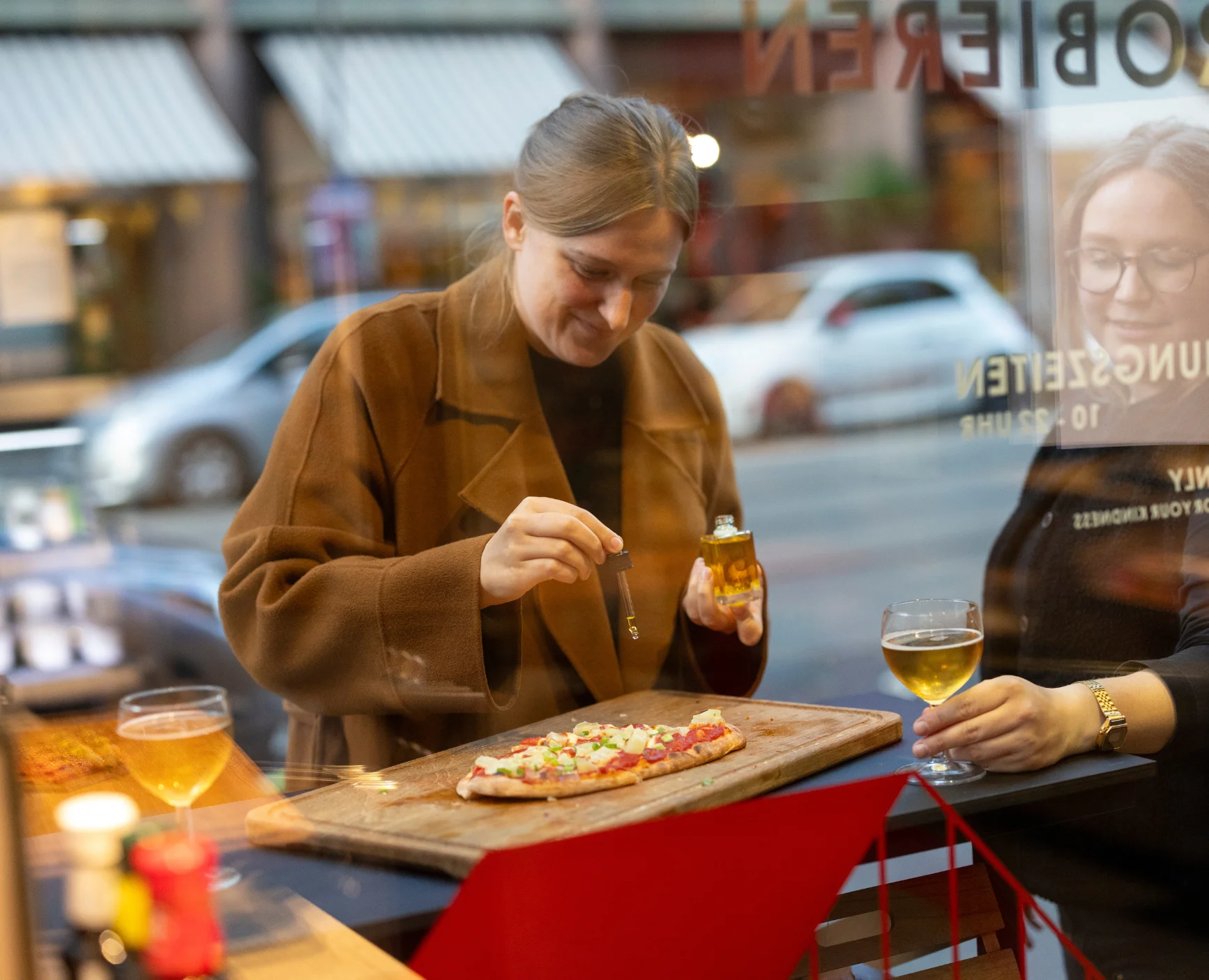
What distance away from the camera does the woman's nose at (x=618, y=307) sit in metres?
1.98

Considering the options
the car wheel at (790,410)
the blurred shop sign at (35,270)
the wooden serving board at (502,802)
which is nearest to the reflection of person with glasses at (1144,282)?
the car wheel at (790,410)

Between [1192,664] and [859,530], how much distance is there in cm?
108

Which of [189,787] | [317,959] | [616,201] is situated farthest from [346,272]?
[317,959]

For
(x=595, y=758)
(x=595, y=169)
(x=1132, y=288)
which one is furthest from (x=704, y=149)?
(x=595, y=758)

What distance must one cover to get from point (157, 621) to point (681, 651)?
84cm

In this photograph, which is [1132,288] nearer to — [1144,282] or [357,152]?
[1144,282]

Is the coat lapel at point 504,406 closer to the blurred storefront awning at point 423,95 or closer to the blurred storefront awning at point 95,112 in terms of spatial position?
the blurred storefront awning at point 423,95

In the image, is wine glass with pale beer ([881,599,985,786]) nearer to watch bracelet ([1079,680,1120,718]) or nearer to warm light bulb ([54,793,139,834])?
watch bracelet ([1079,680,1120,718])

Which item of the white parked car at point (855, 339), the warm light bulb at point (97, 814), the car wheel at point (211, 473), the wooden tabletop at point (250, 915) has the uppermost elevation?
the white parked car at point (855, 339)

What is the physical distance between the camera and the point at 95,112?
169 centimetres

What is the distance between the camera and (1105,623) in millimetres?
2289

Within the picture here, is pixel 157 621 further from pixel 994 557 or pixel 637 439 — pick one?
pixel 994 557

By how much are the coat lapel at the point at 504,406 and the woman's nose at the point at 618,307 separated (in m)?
0.15

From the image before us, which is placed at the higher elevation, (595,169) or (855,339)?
(595,169)
